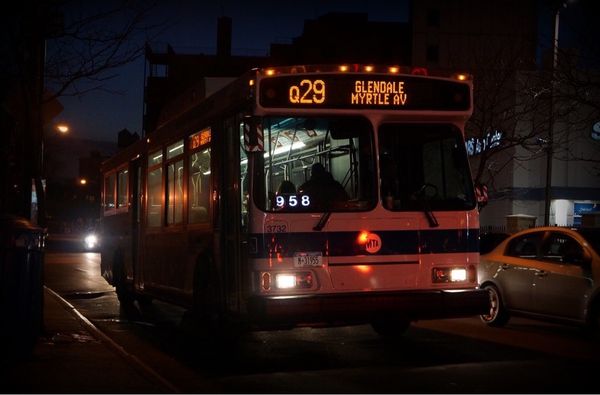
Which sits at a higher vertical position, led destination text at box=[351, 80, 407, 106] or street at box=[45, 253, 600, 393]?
led destination text at box=[351, 80, 407, 106]

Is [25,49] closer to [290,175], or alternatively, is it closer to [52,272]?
[290,175]

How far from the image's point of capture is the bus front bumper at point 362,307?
27.6 ft

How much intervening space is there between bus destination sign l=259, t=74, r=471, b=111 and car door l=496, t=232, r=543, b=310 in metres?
3.44

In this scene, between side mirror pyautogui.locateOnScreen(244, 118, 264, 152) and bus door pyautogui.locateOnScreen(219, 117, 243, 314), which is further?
bus door pyautogui.locateOnScreen(219, 117, 243, 314)

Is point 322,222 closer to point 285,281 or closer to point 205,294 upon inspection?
point 285,281

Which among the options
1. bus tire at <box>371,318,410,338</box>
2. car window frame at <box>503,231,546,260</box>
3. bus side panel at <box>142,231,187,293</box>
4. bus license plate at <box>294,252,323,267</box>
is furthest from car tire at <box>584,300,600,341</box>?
bus side panel at <box>142,231,187,293</box>

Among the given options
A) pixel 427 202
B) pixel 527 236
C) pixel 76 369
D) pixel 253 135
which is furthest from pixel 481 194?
pixel 76 369

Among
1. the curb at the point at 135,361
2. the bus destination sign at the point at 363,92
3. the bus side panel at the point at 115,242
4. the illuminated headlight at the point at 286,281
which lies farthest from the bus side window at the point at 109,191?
the illuminated headlight at the point at 286,281

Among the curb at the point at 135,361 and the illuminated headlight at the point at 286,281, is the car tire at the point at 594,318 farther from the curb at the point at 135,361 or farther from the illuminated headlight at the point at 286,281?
the curb at the point at 135,361

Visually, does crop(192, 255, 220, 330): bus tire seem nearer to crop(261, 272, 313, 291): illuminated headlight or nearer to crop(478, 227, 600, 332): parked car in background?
crop(261, 272, 313, 291): illuminated headlight

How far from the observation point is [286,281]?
8648 millimetres

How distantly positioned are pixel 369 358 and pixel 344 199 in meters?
1.93

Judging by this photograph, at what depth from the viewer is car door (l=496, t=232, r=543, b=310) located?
11.7 metres

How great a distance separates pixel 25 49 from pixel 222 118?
416 cm
